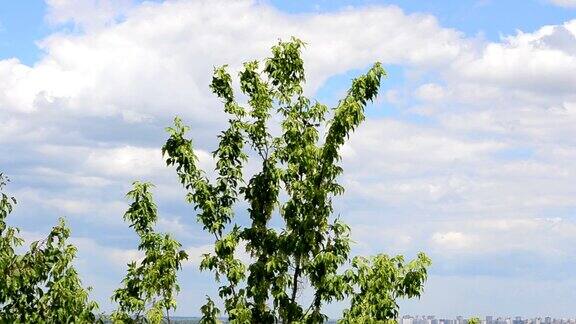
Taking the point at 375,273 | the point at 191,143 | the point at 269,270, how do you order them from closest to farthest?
the point at 375,273
the point at 269,270
the point at 191,143

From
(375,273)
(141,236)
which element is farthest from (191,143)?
(375,273)

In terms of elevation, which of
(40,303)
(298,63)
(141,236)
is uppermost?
(298,63)

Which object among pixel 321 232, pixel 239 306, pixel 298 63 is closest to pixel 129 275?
pixel 239 306

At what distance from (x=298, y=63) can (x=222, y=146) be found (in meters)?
2.83

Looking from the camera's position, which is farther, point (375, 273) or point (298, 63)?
point (298, 63)

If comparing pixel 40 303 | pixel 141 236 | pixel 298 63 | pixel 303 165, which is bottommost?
pixel 40 303

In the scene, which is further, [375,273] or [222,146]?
[222,146]

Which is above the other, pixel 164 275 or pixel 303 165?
pixel 303 165

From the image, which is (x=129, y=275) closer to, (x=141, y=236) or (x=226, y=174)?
(x=141, y=236)

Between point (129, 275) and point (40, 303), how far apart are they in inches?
90.4

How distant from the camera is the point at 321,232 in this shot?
901 inches

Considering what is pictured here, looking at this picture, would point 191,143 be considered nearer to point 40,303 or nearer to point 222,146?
point 222,146

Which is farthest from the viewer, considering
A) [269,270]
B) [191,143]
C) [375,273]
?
[191,143]

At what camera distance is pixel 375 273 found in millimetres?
21438
